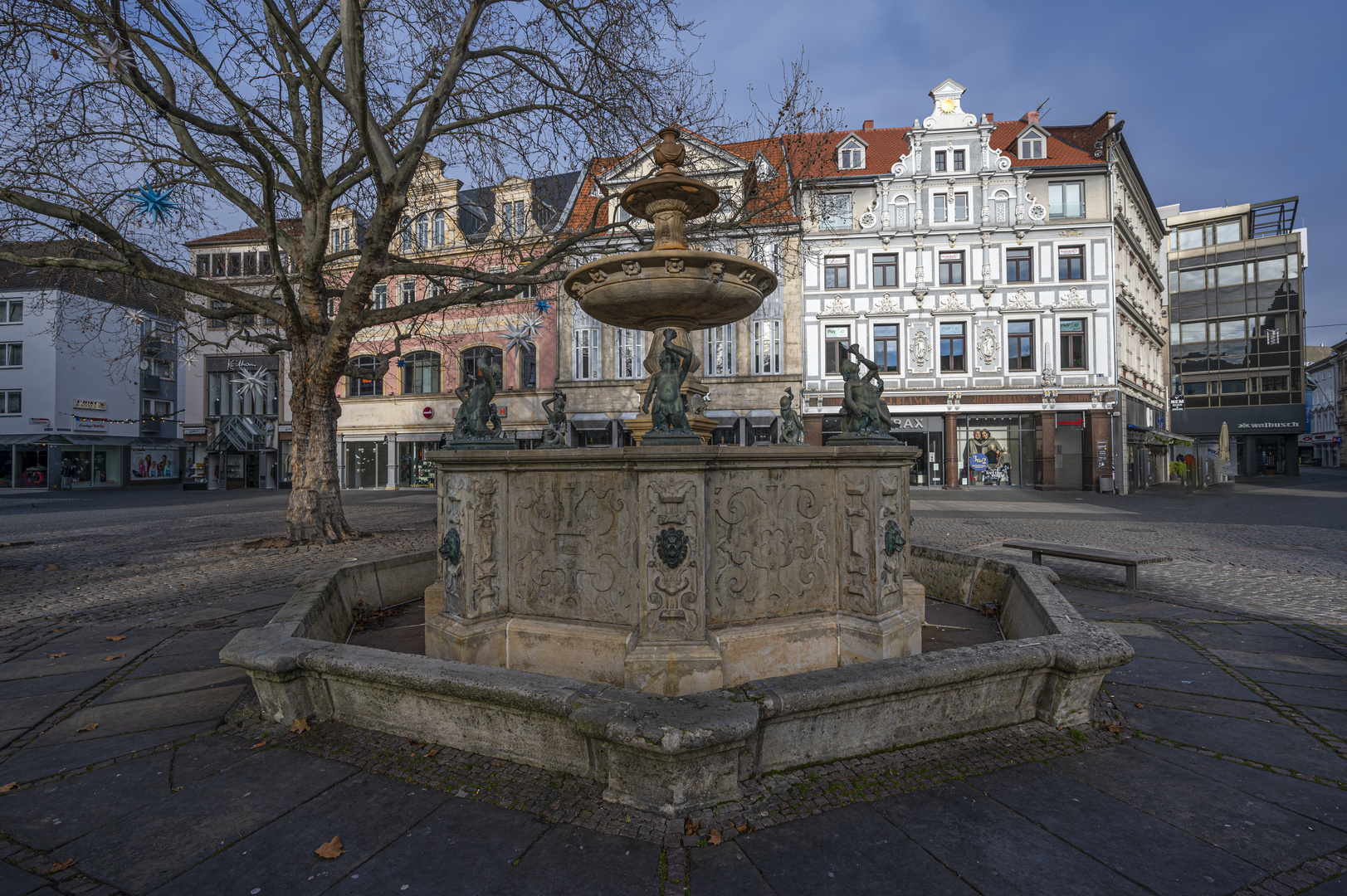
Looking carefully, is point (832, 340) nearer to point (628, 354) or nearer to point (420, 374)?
point (628, 354)

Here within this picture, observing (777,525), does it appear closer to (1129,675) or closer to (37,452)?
(1129,675)

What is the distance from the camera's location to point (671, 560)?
11.2 ft

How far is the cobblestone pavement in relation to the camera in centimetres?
223

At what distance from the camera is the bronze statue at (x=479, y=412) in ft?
14.1

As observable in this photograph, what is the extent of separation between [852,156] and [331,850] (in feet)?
101

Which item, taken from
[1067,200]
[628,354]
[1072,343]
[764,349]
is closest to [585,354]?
[628,354]

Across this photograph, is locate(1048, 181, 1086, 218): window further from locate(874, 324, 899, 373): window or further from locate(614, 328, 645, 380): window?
locate(614, 328, 645, 380): window

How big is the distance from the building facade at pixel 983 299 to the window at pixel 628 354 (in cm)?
719

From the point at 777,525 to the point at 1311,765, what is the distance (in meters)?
2.72

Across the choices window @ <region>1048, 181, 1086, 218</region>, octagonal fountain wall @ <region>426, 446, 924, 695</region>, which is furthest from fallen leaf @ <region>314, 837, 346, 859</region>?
window @ <region>1048, 181, 1086, 218</region>

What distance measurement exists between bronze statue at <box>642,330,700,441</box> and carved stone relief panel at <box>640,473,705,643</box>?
31 cm

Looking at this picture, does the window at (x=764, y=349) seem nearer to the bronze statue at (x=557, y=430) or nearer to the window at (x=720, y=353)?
the window at (x=720, y=353)

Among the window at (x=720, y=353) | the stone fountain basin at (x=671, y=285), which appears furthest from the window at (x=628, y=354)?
the stone fountain basin at (x=671, y=285)

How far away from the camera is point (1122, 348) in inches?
1058
